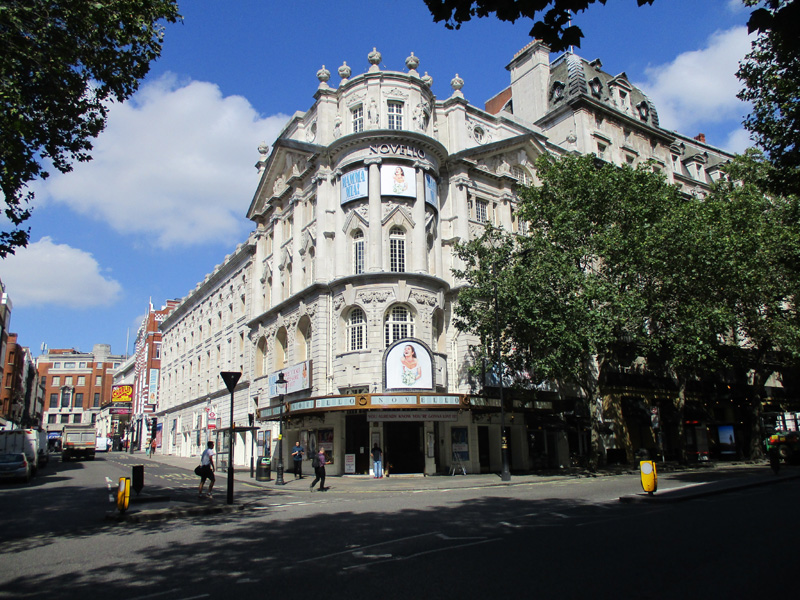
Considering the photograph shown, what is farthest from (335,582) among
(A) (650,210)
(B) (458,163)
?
(B) (458,163)

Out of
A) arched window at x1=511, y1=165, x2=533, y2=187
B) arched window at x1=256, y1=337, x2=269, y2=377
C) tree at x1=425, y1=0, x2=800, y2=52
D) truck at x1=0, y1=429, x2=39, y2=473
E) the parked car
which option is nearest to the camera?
tree at x1=425, y1=0, x2=800, y2=52

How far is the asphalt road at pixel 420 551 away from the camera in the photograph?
24.1ft

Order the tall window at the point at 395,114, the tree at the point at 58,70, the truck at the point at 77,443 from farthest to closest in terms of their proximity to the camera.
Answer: the truck at the point at 77,443, the tall window at the point at 395,114, the tree at the point at 58,70

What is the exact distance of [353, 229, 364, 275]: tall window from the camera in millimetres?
31906

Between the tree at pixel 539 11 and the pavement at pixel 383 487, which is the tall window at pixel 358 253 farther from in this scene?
the tree at pixel 539 11

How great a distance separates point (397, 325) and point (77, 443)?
37.8 meters

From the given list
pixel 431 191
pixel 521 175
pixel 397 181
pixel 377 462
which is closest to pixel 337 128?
pixel 397 181

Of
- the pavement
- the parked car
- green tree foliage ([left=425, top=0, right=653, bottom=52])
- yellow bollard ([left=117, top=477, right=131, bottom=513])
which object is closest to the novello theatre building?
the pavement

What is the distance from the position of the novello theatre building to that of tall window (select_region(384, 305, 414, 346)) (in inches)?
2.3

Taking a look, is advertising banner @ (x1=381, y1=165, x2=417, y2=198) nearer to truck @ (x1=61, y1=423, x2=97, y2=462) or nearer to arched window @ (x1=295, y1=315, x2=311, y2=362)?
arched window @ (x1=295, y1=315, x2=311, y2=362)

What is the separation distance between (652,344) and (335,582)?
25.3 m

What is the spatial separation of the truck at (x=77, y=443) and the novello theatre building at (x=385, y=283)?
63.5 feet

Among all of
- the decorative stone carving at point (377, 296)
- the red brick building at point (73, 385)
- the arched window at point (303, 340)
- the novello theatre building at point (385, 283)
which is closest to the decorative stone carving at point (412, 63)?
the novello theatre building at point (385, 283)

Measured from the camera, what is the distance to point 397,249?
103 ft
